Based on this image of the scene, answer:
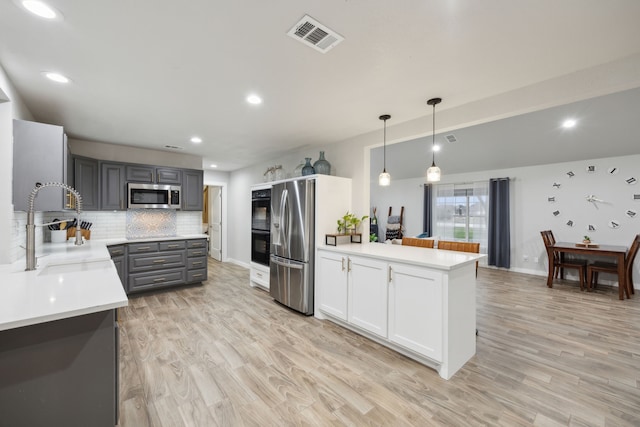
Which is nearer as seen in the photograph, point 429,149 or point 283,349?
point 283,349

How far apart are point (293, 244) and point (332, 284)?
2.58 feet

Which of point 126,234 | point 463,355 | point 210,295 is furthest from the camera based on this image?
point 126,234

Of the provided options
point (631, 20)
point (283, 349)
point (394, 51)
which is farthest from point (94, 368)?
point (631, 20)

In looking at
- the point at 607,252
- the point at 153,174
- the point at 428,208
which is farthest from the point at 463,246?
the point at 153,174

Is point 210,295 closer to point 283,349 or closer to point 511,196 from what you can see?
point 283,349

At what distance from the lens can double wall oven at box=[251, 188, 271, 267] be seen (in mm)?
4414

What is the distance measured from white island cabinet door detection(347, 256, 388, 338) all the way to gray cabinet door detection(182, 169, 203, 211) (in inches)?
134

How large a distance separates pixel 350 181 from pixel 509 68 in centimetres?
219

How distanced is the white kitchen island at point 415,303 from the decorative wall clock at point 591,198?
463 centimetres

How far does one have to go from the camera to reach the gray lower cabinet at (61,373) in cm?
115

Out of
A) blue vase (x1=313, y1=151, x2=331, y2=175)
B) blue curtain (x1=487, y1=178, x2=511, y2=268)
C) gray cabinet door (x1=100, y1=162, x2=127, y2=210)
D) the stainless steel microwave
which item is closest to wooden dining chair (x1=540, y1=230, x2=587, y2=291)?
blue curtain (x1=487, y1=178, x2=511, y2=268)

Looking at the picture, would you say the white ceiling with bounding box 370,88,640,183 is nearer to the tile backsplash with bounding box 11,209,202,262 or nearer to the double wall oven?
the double wall oven

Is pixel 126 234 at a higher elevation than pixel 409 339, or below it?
higher

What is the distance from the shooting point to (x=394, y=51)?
1.88m
